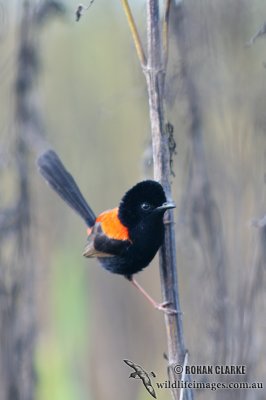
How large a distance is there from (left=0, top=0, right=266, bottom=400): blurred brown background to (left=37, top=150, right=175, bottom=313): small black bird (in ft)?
0.45

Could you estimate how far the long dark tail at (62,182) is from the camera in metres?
3.83

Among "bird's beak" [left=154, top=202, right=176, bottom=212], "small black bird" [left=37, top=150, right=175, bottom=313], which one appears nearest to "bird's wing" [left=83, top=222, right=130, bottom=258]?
"small black bird" [left=37, top=150, right=175, bottom=313]

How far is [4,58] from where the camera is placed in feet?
13.7

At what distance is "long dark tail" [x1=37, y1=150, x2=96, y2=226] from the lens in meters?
3.83

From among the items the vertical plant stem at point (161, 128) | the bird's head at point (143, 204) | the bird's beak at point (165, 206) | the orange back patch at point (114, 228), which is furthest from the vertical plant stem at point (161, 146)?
the orange back patch at point (114, 228)

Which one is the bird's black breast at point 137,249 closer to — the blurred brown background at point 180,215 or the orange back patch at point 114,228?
the orange back patch at point 114,228

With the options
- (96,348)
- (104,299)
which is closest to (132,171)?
(104,299)

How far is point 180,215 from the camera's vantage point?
355 cm

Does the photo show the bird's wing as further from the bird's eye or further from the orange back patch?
the bird's eye

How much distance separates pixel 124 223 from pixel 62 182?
0.61 meters

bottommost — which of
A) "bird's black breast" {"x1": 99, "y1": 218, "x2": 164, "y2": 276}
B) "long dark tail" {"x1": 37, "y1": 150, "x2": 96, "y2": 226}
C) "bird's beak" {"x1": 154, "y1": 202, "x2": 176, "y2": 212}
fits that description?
"bird's black breast" {"x1": 99, "y1": 218, "x2": 164, "y2": 276}

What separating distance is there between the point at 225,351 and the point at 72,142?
7.76 feet

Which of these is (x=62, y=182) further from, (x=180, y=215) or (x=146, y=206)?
(x=146, y=206)

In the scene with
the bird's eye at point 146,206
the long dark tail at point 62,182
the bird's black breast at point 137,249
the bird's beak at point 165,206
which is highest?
the long dark tail at point 62,182
